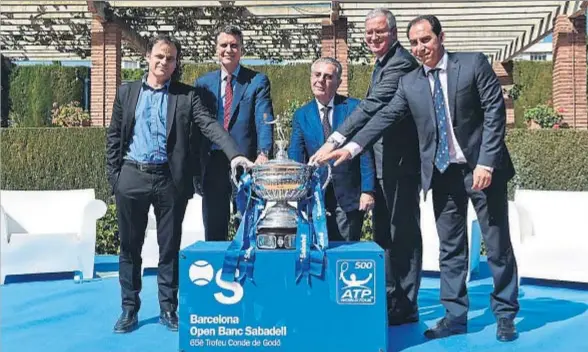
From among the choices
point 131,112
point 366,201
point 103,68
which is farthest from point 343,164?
point 103,68

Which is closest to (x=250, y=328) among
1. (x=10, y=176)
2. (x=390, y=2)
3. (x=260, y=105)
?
(x=260, y=105)

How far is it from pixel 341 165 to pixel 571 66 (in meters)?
8.21

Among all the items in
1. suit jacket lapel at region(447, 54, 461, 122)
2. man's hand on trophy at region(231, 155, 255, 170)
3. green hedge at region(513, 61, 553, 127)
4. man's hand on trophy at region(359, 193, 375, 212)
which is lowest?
man's hand on trophy at region(359, 193, 375, 212)

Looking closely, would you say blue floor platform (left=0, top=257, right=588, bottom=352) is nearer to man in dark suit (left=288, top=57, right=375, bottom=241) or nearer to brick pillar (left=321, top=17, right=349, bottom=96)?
man in dark suit (left=288, top=57, right=375, bottom=241)

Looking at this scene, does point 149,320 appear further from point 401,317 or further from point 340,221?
point 401,317

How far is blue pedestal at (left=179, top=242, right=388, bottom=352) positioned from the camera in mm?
2760

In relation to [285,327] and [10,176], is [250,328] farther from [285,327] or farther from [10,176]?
[10,176]

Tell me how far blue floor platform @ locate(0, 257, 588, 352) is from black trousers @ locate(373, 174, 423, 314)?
0.67 feet

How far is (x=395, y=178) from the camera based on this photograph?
3469 mm

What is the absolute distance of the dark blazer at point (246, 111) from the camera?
137 inches

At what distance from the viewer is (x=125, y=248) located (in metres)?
3.40

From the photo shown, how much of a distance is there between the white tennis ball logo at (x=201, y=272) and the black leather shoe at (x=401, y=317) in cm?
123

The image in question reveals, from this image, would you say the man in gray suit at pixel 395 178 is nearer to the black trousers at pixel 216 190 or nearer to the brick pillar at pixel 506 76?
the black trousers at pixel 216 190

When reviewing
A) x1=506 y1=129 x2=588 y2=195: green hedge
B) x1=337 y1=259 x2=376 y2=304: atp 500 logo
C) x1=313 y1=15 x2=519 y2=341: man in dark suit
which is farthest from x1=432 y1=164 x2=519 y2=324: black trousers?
x1=506 y1=129 x2=588 y2=195: green hedge
